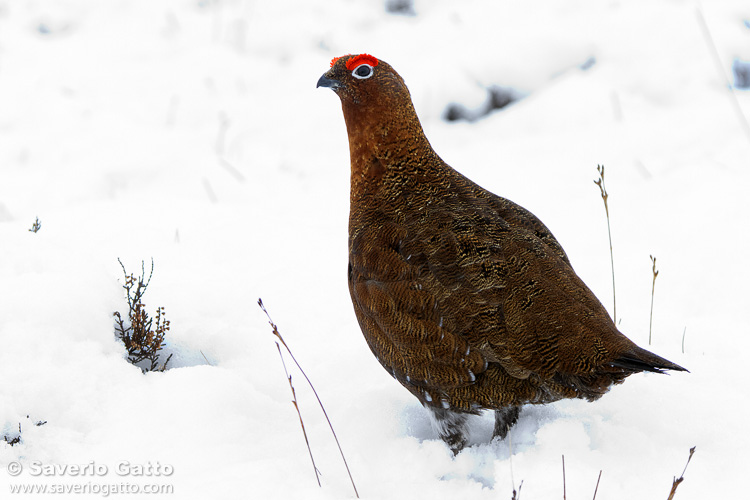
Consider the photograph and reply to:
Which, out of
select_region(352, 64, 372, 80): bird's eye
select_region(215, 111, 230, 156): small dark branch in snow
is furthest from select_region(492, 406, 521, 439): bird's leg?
select_region(215, 111, 230, 156): small dark branch in snow

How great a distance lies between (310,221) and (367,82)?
7.91 feet

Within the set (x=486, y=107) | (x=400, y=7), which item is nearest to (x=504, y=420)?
(x=486, y=107)

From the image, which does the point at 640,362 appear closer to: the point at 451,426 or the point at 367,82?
the point at 451,426

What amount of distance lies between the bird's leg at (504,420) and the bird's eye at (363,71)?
Answer: 56.9 inches

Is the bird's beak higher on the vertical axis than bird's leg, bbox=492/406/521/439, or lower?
higher

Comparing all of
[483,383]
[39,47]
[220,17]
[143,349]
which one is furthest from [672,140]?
[39,47]

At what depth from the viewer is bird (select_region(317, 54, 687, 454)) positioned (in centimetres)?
221

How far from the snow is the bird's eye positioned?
4.17 feet

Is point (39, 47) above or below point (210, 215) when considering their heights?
above

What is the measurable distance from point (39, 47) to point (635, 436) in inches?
291

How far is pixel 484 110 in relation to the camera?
6.58 m

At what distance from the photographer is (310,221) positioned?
5.15 meters

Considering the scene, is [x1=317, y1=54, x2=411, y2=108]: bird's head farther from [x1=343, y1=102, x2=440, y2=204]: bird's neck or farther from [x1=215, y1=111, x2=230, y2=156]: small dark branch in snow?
[x1=215, y1=111, x2=230, y2=156]: small dark branch in snow

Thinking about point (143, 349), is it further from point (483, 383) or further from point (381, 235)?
point (483, 383)
